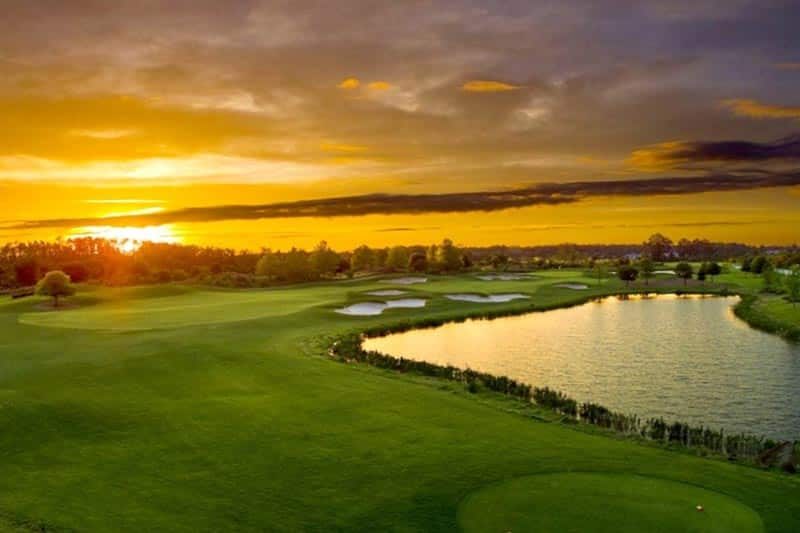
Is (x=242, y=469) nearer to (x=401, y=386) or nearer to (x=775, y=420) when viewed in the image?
(x=401, y=386)

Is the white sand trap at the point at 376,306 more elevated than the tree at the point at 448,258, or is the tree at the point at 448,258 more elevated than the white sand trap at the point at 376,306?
the tree at the point at 448,258

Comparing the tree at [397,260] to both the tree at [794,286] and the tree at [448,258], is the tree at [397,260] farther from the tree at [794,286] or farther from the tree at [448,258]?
the tree at [794,286]

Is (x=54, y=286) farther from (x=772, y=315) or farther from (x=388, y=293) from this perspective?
(x=772, y=315)

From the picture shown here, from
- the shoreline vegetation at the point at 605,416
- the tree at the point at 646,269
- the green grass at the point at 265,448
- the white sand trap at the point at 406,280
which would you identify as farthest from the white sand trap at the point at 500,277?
the green grass at the point at 265,448

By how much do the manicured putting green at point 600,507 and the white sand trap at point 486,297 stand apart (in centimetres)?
5892

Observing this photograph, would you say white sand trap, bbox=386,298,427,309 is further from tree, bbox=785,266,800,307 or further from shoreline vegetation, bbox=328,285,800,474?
tree, bbox=785,266,800,307

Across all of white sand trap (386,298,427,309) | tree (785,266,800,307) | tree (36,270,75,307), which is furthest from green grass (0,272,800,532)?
tree (785,266,800,307)

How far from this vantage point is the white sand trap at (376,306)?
64.8m

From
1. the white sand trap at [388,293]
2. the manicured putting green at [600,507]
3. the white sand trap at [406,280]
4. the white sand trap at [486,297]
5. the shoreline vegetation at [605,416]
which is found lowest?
the shoreline vegetation at [605,416]

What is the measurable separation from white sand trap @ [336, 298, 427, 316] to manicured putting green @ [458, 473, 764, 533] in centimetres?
4587

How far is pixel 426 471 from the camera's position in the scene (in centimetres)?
1877

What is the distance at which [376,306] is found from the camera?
71.2m

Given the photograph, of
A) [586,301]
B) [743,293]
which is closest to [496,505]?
[586,301]

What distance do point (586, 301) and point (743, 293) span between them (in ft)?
78.6
